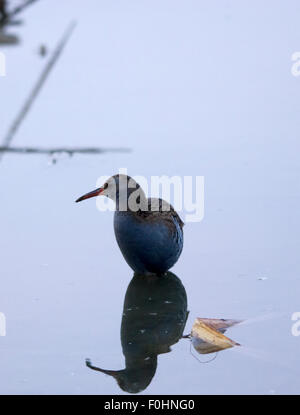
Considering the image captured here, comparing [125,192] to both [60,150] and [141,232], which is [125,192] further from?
[60,150]

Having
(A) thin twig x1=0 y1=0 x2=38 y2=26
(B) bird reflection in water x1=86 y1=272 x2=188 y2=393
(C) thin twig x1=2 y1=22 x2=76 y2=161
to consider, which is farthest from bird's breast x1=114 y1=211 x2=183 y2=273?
(A) thin twig x1=0 y1=0 x2=38 y2=26

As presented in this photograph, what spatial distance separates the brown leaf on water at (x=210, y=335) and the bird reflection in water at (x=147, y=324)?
11cm

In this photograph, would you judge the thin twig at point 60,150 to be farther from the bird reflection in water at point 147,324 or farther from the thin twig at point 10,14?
the thin twig at point 10,14

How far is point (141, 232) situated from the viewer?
19.0ft

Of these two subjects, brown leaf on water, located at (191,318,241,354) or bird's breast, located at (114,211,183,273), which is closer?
brown leaf on water, located at (191,318,241,354)

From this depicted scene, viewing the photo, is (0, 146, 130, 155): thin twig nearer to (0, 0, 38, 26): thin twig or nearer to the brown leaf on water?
the brown leaf on water

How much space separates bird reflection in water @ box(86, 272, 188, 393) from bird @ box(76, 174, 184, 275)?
13 centimetres

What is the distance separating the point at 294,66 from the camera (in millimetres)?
9086

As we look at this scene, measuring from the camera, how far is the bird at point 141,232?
5.77 m

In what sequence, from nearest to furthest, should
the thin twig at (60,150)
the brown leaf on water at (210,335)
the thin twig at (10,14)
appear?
the brown leaf on water at (210,335)
the thin twig at (60,150)
the thin twig at (10,14)

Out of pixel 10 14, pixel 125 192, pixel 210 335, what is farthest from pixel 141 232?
pixel 10 14

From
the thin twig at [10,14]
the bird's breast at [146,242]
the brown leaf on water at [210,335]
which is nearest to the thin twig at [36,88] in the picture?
the thin twig at [10,14]

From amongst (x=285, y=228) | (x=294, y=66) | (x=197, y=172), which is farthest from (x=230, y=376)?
(x=294, y=66)

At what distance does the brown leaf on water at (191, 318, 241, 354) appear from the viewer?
188 inches
